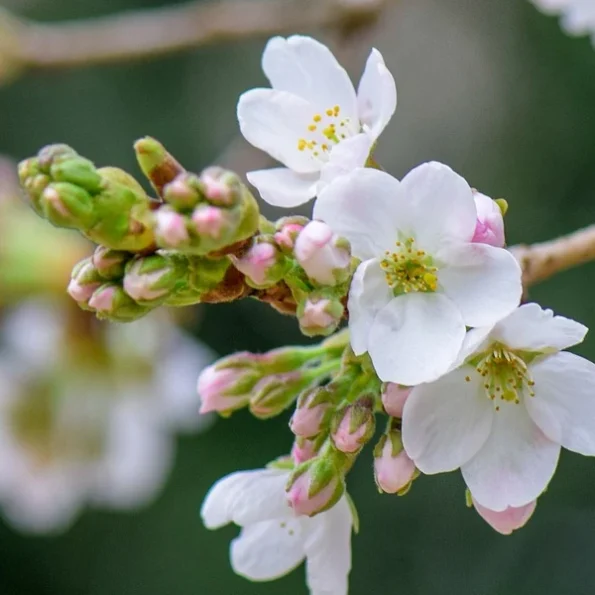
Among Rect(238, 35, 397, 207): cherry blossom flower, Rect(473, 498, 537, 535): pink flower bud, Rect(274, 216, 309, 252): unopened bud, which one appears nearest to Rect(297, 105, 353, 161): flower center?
Rect(238, 35, 397, 207): cherry blossom flower

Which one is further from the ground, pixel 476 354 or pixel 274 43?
pixel 274 43

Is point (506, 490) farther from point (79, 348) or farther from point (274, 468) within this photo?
point (79, 348)

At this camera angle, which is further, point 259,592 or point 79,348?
point 259,592

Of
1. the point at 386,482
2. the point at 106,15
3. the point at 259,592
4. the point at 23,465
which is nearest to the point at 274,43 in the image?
the point at 386,482

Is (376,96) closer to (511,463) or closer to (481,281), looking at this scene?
(481,281)

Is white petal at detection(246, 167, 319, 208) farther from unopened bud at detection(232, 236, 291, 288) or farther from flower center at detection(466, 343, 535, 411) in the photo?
flower center at detection(466, 343, 535, 411)
